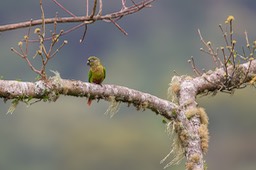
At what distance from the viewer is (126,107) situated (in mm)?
71000

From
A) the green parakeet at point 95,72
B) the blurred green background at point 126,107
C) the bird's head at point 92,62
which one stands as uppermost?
the blurred green background at point 126,107

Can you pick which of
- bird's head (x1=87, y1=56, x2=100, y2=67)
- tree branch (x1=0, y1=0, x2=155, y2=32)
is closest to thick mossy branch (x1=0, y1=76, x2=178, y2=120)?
tree branch (x1=0, y1=0, x2=155, y2=32)

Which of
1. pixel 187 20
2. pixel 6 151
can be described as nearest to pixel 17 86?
pixel 6 151

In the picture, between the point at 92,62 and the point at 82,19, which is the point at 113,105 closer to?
the point at 92,62

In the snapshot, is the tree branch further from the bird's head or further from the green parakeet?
the bird's head

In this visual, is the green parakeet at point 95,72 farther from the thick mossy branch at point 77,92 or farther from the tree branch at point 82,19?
the tree branch at point 82,19

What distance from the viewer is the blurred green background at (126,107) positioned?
2554 inches

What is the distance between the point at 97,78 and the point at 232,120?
70365mm

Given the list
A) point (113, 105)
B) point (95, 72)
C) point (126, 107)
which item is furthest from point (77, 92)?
A: point (126, 107)

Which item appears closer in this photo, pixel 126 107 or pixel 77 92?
pixel 77 92

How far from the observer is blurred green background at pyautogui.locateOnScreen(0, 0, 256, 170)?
213 ft

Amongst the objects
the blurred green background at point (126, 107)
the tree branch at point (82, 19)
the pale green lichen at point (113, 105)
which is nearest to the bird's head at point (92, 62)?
the pale green lichen at point (113, 105)

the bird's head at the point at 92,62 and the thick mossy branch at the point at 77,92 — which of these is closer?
the thick mossy branch at the point at 77,92

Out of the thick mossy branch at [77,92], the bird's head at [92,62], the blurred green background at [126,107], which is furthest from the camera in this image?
the blurred green background at [126,107]
